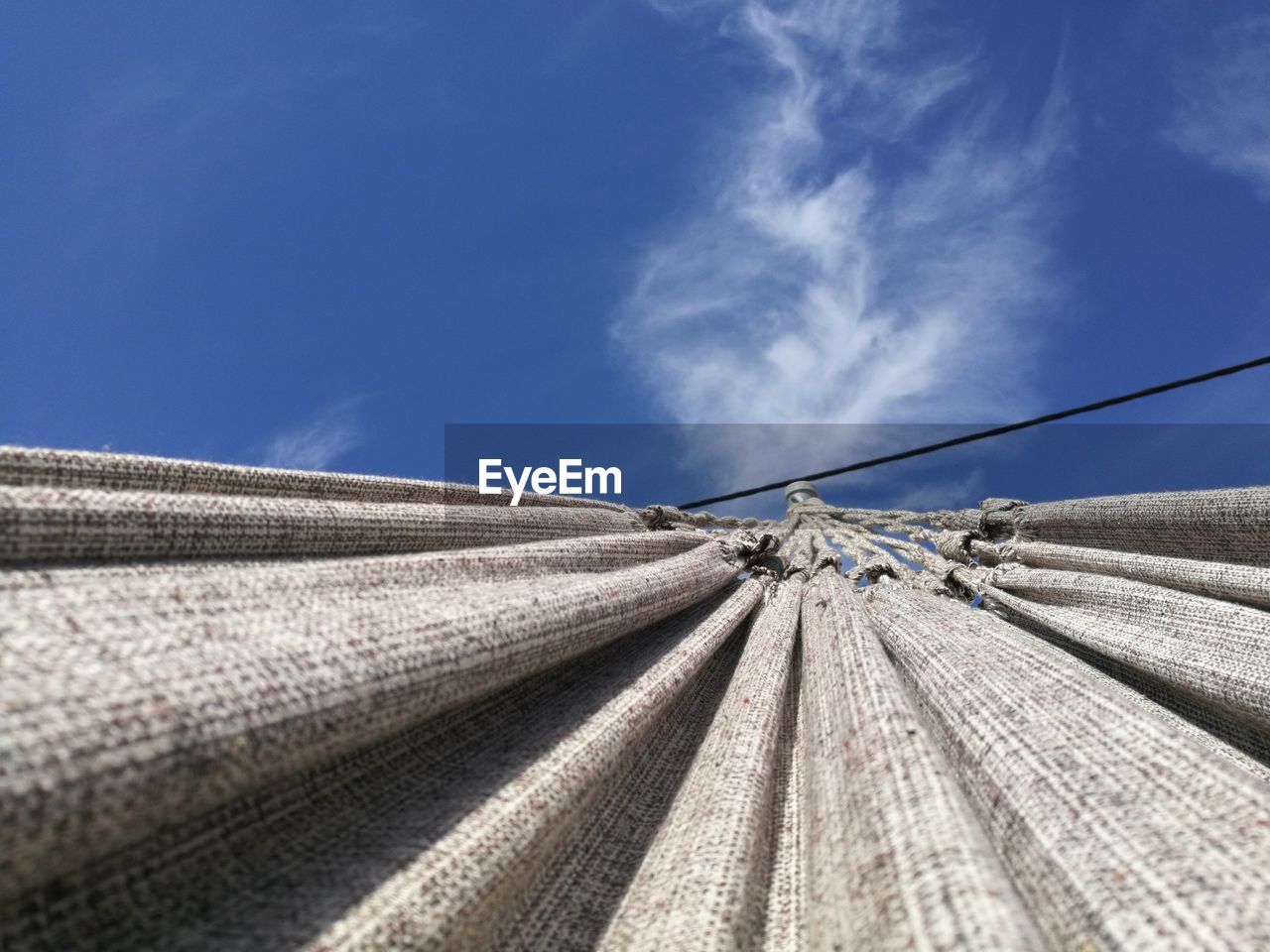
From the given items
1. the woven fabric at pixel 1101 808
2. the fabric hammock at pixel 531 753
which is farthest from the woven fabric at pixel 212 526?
the woven fabric at pixel 1101 808

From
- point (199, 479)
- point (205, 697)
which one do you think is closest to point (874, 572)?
point (199, 479)

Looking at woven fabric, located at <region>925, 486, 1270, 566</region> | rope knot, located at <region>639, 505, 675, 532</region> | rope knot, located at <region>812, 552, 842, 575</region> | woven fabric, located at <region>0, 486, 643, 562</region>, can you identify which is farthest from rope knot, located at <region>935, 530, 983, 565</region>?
woven fabric, located at <region>0, 486, 643, 562</region>

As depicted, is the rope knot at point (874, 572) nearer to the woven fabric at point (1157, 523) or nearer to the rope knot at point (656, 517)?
the woven fabric at point (1157, 523)

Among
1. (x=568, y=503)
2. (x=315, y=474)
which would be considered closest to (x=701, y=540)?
(x=568, y=503)

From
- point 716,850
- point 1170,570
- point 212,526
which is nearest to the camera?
point 716,850

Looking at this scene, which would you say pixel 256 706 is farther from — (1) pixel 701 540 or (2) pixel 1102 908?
(1) pixel 701 540

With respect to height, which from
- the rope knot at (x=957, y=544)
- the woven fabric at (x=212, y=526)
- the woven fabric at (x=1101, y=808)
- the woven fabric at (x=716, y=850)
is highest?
the woven fabric at (x=212, y=526)

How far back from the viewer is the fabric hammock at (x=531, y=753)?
2.01ft

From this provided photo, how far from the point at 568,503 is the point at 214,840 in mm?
1536

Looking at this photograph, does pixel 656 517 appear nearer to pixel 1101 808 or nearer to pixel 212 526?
pixel 212 526

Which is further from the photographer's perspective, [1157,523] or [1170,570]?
[1157,523]

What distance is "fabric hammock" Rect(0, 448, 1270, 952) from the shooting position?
24.1 inches

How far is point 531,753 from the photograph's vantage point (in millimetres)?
965

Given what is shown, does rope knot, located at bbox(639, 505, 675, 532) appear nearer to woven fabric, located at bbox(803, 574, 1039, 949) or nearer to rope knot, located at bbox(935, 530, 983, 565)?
rope knot, located at bbox(935, 530, 983, 565)
